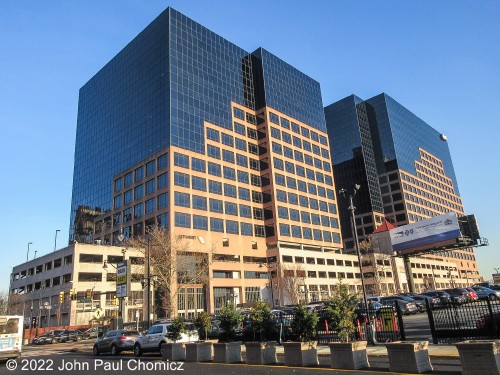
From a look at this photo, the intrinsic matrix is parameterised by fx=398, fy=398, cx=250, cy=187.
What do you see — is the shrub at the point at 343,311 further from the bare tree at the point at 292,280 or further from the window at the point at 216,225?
the bare tree at the point at 292,280

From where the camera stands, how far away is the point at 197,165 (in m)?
82.1

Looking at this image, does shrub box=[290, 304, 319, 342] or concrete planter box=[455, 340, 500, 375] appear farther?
shrub box=[290, 304, 319, 342]

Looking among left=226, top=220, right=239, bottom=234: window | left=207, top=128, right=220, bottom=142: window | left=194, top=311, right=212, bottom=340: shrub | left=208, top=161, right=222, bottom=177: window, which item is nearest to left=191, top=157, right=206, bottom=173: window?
left=208, top=161, right=222, bottom=177: window

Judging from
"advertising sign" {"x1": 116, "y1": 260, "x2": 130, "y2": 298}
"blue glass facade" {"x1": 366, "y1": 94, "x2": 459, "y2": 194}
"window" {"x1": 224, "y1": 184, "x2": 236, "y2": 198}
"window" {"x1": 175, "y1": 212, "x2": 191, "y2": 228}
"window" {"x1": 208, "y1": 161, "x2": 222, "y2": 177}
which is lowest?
"advertising sign" {"x1": 116, "y1": 260, "x2": 130, "y2": 298}

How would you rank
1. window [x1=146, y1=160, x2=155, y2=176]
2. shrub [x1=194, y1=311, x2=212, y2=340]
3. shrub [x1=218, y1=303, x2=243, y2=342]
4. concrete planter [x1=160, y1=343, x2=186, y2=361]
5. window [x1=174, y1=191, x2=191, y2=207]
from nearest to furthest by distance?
concrete planter [x1=160, y1=343, x2=186, y2=361]
shrub [x1=218, y1=303, x2=243, y2=342]
shrub [x1=194, y1=311, x2=212, y2=340]
window [x1=174, y1=191, x2=191, y2=207]
window [x1=146, y1=160, x2=155, y2=176]

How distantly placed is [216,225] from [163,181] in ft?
45.6

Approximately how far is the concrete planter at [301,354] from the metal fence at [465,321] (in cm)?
654

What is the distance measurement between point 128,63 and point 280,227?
56.7 m

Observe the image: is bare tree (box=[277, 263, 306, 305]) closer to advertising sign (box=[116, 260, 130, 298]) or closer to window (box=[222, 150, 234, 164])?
window (box=[222, 150, 234, 164])

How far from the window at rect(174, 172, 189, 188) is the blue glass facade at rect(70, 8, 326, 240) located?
6.26 metres

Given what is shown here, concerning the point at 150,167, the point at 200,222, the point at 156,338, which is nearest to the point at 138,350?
the point at 156,338

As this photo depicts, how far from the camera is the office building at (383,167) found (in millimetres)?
140250

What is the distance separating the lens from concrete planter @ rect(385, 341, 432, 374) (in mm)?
12242

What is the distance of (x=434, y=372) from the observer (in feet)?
39.5
